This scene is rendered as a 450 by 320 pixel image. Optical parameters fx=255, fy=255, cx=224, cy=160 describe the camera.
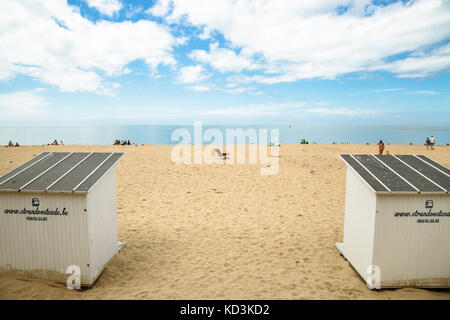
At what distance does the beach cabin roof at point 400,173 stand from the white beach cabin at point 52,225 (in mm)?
5488

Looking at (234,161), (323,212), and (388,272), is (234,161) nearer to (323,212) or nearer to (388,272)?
(323,212)

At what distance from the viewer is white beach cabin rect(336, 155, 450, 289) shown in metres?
4.73

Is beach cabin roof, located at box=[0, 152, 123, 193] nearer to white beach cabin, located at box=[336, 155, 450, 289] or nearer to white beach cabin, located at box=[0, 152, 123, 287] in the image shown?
white beach cabin, located at box=[0, 152, 123, 287]

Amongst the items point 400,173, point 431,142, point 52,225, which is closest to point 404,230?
point 400,173

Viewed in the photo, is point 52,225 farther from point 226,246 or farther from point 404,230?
point 404,230

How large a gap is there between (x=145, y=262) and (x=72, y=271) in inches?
66.4

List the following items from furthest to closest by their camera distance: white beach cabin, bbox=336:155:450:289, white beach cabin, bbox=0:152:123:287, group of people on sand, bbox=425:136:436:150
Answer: group of people on sand, bbox=425:136:436:150 → white beach cabin, bbox=0:152:123:287 → white beach cabin, bbox=336:155:450:289

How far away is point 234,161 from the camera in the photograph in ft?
69.4

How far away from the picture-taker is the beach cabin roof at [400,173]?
4.81 metres

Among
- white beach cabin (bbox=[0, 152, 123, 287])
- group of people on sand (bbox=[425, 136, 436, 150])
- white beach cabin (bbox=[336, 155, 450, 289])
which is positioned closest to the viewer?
white beach cabin (bbox=[336, 155, 450, 289])

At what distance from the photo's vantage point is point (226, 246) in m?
7.12

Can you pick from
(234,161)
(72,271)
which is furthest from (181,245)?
(234,161)

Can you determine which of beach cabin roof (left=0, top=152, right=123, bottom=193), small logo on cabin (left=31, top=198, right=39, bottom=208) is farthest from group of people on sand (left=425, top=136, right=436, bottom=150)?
small logo on cabin (left=31, top=198, right=39, bottom=208)

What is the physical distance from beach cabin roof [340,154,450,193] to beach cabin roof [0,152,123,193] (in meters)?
5.54
